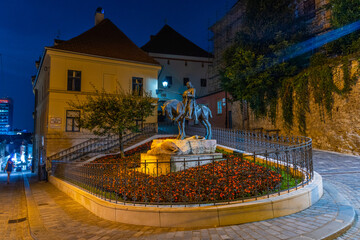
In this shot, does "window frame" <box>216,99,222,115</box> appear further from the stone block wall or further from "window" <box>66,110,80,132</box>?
"window" <box>66,110,80,132</box>

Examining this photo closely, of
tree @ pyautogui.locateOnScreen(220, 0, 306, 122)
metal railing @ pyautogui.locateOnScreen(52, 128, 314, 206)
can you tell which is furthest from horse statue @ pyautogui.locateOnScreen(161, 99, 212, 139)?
tree @ pyautogui.locateOnScreen(220, 0, 306, 122)

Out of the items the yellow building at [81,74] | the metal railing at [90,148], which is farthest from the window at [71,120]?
the metal railing at [90,148]

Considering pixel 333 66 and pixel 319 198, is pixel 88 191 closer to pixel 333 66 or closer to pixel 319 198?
pixel 319 198

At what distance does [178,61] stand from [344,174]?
28.1m

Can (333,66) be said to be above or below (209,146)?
above

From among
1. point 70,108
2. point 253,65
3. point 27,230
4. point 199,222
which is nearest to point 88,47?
point 70,108

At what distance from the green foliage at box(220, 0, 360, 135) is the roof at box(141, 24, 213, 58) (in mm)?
13731

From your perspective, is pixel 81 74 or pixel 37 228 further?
pixel 81 74

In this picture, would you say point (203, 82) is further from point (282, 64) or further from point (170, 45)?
point (282, 64)

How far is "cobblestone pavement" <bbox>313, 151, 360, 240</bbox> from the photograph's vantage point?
565 cm

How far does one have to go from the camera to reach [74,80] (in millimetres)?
21188

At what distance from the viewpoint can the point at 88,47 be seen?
22.2 m

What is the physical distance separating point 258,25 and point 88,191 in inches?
789

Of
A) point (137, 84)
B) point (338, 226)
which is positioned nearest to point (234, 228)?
point (338, 226)
